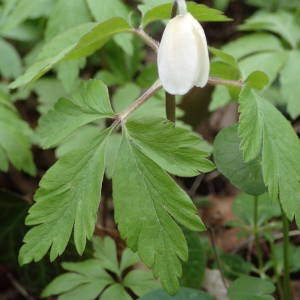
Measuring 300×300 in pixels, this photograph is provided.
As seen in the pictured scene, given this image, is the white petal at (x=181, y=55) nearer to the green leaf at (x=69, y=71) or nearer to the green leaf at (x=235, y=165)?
the green leaf at (x=235, y=165)

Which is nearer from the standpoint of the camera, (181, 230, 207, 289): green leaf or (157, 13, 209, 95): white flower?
(157, 13, 209, 95): white flower

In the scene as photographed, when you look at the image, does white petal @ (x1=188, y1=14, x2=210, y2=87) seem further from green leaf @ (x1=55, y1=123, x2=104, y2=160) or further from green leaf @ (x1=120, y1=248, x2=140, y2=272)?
green leaf @ (x1=55, y1=123, x2=104, y2=160)

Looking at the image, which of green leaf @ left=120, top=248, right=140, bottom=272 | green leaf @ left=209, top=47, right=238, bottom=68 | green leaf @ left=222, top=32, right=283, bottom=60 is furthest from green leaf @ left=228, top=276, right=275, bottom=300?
green leaf @ left=222, top=32, right=283, bottom=60

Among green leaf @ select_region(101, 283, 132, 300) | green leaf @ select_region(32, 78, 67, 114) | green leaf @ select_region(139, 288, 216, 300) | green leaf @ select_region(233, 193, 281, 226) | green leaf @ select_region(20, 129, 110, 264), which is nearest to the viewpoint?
green leaf @ select_region(20, 129, 110, 264)

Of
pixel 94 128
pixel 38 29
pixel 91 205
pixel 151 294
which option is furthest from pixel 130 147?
pixel 38 29

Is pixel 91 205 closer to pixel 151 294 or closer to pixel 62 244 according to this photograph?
pixel 62 244

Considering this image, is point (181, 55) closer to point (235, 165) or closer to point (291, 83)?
point (235, 165)
